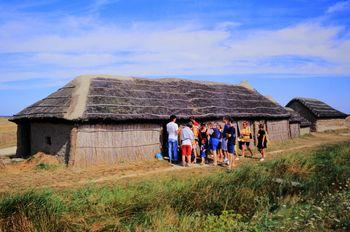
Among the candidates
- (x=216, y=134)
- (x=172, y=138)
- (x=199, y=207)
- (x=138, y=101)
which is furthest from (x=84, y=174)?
(x=199, y=207)

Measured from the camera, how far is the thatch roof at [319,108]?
33.7 meters

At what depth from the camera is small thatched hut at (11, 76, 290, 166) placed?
14.4 meters

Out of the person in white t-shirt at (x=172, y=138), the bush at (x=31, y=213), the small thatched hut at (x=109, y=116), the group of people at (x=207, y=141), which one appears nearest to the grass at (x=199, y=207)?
the bush at (x=31, y=213)

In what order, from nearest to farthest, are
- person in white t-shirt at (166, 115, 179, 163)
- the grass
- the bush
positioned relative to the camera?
the bush
the grass
person in white t-shirt at (166, 115, 179, 163)

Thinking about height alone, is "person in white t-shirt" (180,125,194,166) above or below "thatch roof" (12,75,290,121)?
below

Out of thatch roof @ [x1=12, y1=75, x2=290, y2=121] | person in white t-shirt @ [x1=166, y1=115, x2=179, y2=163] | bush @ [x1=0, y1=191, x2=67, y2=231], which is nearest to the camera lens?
bush @ [x1=0, y1=191, x2=67, y2=231]

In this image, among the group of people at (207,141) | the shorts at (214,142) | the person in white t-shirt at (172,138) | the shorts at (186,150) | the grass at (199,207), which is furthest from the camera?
the person in white t-shirt at (172,138)

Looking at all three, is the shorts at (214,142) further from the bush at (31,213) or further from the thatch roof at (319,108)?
the thatch roof at (319,108)

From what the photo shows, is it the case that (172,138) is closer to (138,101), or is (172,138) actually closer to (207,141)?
(207,141)

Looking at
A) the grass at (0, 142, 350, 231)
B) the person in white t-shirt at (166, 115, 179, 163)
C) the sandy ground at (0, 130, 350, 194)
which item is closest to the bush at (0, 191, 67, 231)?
the grass at (0, 142, 350, 231)

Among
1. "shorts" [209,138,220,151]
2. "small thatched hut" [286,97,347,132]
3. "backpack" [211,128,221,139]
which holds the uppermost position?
"small thatched hut" [286,97,347,132]

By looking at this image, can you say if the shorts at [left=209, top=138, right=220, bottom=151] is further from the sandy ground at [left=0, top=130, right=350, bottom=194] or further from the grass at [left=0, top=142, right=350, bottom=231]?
the grass at [left=0, top=142, right=350, bottom=231]

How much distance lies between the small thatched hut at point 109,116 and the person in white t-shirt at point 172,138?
1.05 meters

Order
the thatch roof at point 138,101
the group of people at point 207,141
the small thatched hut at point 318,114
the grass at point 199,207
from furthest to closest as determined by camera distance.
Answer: the small thatched hut at point 318,114 < the thatch roof at point 138,101 < the group of people at point 207,141 < the grass at point 199,207
